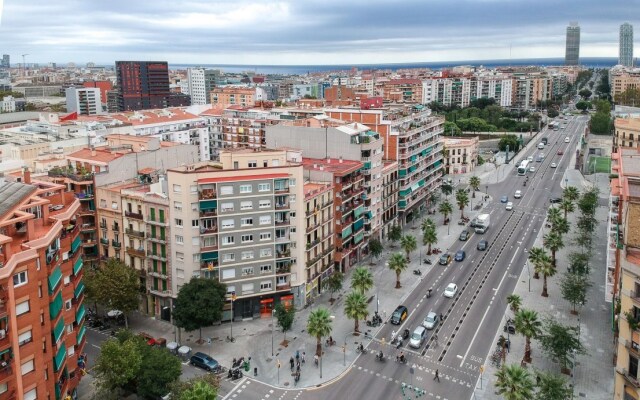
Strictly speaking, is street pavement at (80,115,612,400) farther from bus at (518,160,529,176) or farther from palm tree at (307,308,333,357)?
bus at (518,160,529,176)

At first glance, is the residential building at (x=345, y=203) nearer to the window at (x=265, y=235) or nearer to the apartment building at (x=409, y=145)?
the window at (x=265, y=235)

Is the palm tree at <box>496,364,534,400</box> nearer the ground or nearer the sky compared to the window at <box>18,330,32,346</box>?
nearer the ground

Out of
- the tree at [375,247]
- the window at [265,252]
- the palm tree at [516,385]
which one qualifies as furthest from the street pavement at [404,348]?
the window at [265,252]

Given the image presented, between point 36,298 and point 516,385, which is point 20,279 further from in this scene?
point 516,385

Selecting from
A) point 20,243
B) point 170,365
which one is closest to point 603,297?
point 170,365

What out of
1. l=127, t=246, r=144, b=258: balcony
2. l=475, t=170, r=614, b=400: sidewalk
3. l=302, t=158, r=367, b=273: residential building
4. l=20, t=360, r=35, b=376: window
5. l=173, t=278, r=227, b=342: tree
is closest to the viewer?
l=20, t=360, r=35, b=376: window

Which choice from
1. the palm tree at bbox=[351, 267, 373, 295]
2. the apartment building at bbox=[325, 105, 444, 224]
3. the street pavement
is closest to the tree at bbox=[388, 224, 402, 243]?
the street pavement
